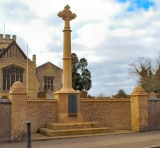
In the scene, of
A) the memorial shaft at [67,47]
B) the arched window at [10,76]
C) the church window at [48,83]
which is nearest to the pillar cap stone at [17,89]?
the memorial shaft at [67,47]

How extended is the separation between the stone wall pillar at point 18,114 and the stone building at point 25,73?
31.1 m

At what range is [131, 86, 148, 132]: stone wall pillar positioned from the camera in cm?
1514

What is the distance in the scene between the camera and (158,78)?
34.9 metres

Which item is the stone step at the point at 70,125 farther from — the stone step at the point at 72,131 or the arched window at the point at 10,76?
the arched window at the point at 10,76

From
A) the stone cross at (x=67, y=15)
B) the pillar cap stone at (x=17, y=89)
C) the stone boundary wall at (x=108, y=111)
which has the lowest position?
the stone boundary wall at (x=108, y=111)

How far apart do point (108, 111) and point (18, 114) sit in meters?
6.42

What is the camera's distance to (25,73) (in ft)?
153

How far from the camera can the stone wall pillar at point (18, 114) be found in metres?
11.9

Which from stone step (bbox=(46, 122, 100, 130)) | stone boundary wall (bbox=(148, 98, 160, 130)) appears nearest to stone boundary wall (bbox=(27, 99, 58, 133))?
stone step (bbox=(46, 122, 100, 130))

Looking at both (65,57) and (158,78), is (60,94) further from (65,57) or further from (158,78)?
(158,78)

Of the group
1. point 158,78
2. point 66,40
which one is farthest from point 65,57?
point 158,78

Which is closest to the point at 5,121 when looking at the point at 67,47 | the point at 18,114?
the point at 18,114

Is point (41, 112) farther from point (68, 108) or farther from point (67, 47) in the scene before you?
point (67, 47)

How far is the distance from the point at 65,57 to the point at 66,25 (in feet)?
6.35
